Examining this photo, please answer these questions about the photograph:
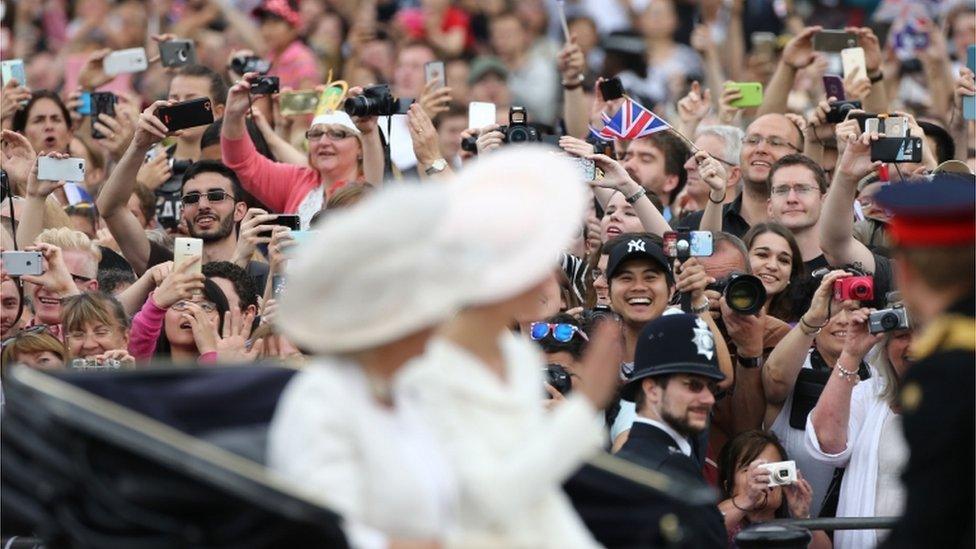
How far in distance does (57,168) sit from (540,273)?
4.98 meters

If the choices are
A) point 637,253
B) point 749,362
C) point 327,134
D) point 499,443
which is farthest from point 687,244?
point 499,443

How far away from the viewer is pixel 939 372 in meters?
4.77

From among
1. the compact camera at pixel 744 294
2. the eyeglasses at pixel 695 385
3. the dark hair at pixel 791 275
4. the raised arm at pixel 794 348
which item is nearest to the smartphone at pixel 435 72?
the dark hair at pixel 791 275

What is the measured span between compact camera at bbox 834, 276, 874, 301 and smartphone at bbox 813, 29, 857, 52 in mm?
3555

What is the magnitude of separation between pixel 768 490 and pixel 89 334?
2.81 m

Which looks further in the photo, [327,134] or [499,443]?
[327,134]

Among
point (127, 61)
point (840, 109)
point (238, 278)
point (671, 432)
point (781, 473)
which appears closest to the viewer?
point (671, 432)

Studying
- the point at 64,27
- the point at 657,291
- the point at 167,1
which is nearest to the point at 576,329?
the point at 657,291

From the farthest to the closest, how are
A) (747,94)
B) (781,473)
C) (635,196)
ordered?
(747,94)
(635,196)
(781,473)

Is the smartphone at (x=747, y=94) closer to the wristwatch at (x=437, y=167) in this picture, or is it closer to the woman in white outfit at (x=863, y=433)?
the wristwatch at (x=437, y=167)

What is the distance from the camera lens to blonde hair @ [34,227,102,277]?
30.0ft

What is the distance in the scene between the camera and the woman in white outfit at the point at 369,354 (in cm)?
433

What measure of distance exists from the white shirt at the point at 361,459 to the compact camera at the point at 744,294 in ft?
12.6

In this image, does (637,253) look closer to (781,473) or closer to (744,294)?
(744,294)
